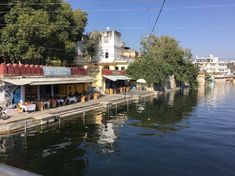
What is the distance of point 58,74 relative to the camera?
3675 cm

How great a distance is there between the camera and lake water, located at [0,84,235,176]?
15.1 metres

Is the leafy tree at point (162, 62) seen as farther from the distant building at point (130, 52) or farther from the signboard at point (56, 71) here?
the signboard at point (56, 71)

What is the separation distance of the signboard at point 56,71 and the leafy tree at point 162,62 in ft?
82.5

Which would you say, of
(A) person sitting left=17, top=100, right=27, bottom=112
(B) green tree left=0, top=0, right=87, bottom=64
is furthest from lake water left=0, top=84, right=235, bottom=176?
(B) green tree left=0, top=0, right=87, bottom=64

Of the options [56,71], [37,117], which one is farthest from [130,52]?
[37,117]

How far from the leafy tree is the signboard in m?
25.1

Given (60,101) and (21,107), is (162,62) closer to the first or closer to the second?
(60,101)

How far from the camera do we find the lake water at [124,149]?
15070 millimetres

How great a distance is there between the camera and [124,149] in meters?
18.7

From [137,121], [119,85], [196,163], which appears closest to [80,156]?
[196,163]

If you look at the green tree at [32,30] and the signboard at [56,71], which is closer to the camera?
the signboard at [56,71]

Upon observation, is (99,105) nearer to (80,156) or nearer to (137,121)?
(137,121)

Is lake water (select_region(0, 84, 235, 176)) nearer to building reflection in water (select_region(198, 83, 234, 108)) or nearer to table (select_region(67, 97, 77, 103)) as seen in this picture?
table (select_region(67, 97, 77, 103))

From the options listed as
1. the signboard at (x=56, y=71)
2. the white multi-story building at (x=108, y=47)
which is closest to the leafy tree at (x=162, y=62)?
the white multi-story building at (x=108, y=47)
